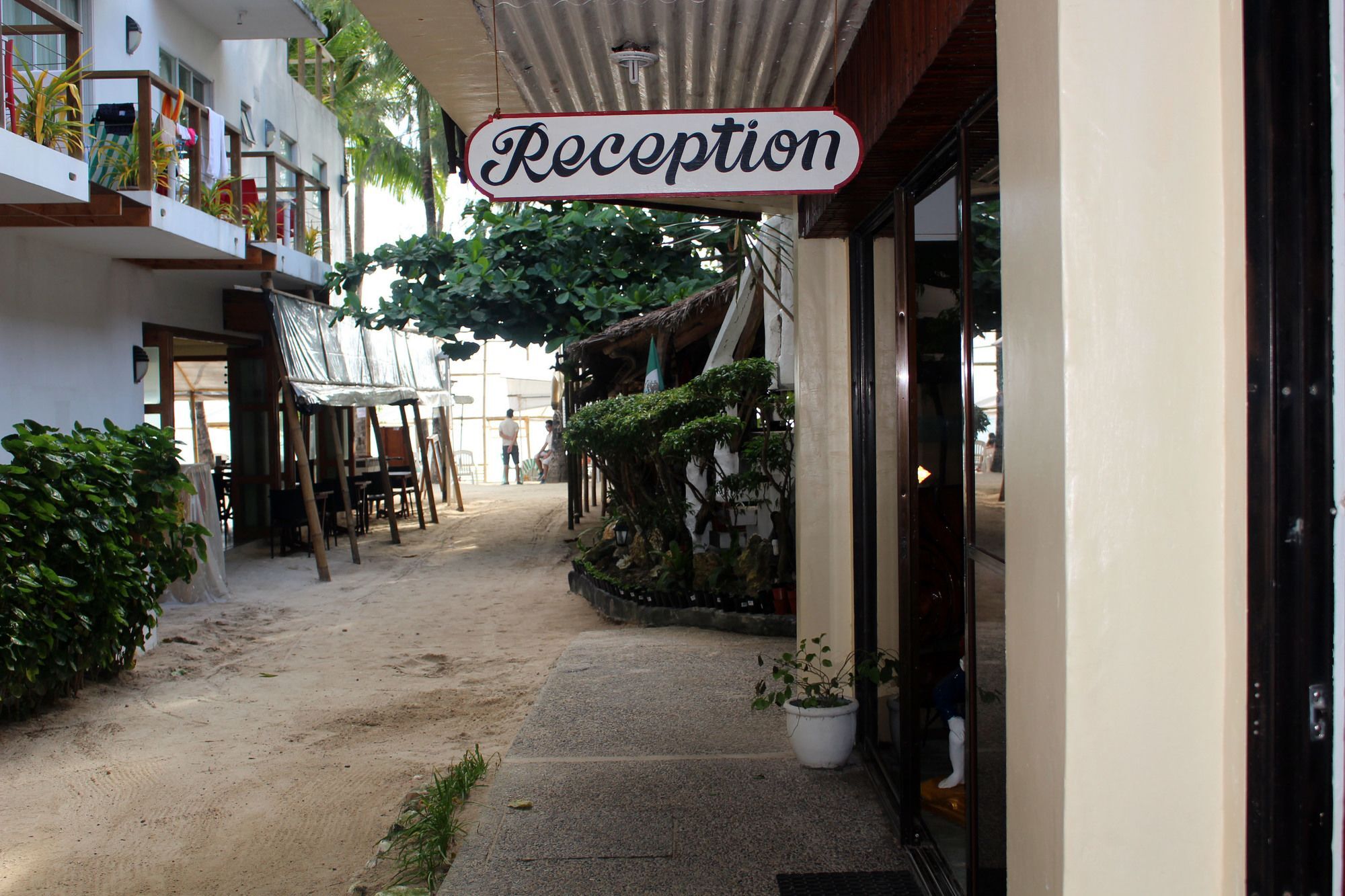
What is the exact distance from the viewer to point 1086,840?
5.67ft

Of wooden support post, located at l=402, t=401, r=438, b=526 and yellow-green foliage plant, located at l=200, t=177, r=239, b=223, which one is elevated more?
yellow-green foliage plant, located at l=200, t=177, r=239, b=223

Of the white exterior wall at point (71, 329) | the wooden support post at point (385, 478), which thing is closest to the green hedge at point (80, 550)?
the white exterior wall at point (71, 329)

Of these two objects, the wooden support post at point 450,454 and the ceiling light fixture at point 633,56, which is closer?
the ceiling light fixture at point 633,56

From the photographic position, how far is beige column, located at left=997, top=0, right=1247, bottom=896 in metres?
1.70

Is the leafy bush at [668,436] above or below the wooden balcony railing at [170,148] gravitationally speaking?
below

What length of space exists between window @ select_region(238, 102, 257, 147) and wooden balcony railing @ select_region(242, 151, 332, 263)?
284mm

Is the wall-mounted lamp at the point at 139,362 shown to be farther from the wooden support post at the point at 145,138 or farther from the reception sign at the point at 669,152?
the reception sign at the point at 669,152

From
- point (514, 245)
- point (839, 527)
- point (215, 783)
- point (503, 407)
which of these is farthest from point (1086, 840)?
point (503, 407)

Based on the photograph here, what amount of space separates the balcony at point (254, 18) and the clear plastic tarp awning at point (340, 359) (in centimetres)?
314

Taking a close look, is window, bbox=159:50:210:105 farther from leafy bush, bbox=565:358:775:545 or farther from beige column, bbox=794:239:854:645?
beige column, bbox=794:239:854:645

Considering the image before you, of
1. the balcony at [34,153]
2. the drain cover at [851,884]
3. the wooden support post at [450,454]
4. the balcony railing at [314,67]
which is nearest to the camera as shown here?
the drain cover at [851,884]

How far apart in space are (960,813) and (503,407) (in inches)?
1146

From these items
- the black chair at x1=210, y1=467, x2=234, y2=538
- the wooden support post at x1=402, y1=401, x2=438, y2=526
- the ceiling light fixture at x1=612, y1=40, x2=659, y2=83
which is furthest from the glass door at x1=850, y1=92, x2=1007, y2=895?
the wooden support post at x1=402, y1=401, x2=438, y2=526

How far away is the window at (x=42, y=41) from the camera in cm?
953
